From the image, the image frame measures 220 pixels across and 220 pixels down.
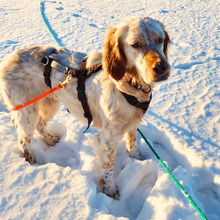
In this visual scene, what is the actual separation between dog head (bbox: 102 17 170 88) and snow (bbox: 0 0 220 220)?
1110 mm

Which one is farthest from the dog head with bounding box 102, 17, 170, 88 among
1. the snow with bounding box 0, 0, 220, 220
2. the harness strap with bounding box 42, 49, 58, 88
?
the snow with bounding box 0, 0, 220, 220

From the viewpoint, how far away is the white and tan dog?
171cm

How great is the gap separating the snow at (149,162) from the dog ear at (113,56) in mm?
1079

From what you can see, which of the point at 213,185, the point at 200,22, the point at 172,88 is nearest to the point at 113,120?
the point at 213,185

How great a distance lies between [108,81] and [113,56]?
273 millimetres

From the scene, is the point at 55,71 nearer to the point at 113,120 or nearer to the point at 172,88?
the point at 113,120

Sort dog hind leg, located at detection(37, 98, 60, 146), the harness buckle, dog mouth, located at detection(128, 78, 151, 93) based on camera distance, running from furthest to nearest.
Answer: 1. dog hind leg, located at detection(37, 98, 60, 146)
2. the harness buckle
3. dog mouth, located at detection(128, 78, 151, 93)

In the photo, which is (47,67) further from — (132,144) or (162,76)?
(132,144)

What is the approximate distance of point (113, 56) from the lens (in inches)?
72.6

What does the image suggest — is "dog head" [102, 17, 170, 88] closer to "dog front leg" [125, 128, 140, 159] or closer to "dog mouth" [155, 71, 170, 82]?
"dog mouth" [155, 71, 170, 82]

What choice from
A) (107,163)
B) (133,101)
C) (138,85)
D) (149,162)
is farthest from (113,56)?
(149,162)

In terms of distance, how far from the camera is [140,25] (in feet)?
5.67

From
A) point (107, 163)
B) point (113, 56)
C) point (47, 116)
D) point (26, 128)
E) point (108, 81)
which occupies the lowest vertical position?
point (107, 163)

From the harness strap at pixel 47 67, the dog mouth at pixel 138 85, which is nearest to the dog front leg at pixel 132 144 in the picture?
the dog mouth at pixel 138 85
